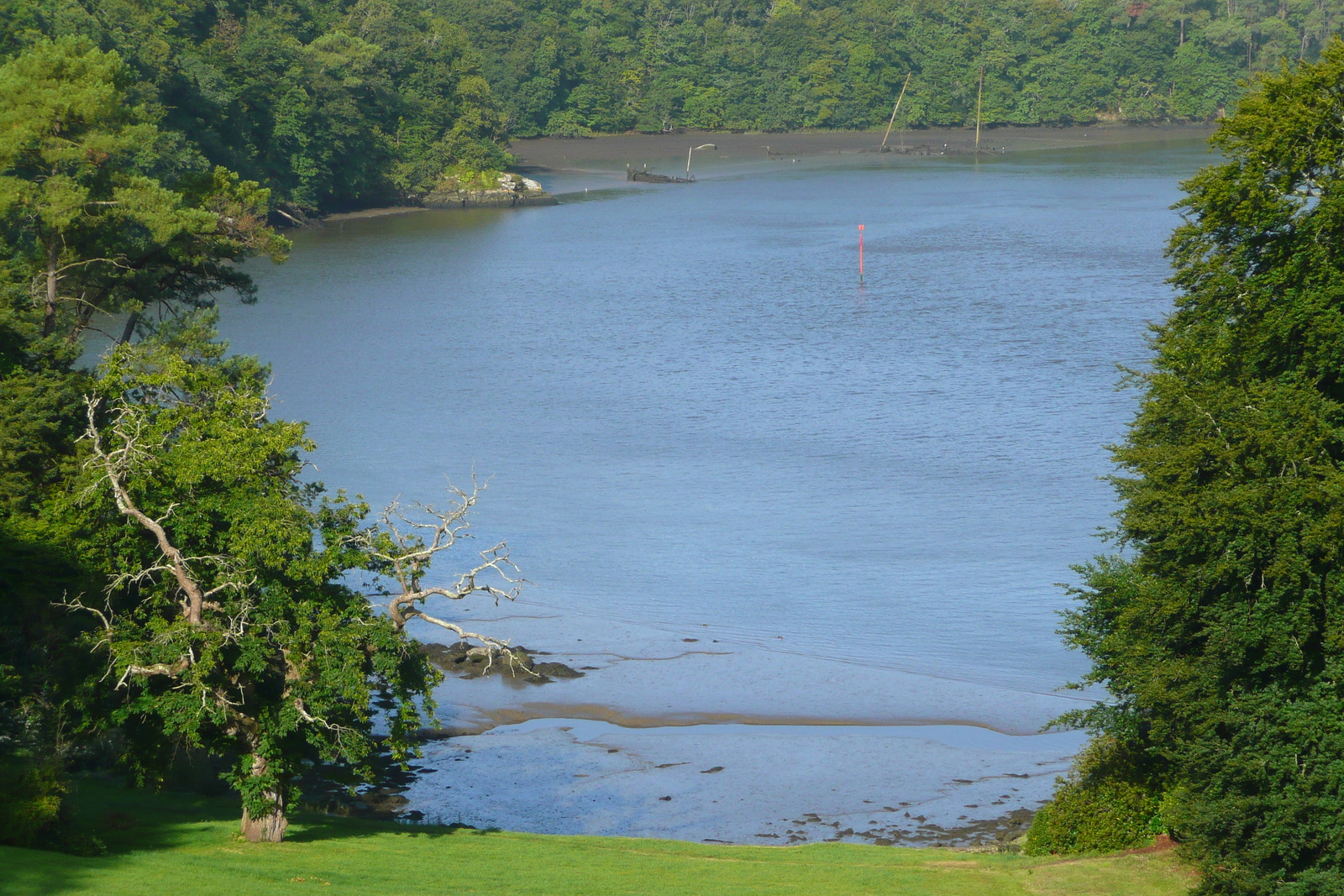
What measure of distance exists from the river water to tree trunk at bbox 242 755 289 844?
19.0 ft

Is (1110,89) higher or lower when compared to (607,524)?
A: higher

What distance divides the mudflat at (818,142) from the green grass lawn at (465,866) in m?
127

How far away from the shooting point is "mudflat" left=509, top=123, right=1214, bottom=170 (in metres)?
150

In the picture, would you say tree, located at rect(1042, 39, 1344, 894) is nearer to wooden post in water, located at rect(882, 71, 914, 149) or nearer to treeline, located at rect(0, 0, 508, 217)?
treeline, located at rect(0, 0, 508, 217)

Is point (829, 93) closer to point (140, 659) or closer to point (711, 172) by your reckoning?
point (711, 172)

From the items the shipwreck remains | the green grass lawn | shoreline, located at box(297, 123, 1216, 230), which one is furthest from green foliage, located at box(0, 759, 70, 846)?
shoreline, located at box(297, 123, 1216, 230)

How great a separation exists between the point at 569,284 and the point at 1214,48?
120672mm

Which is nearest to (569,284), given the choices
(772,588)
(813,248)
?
(813,248)

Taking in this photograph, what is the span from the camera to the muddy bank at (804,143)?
149 m

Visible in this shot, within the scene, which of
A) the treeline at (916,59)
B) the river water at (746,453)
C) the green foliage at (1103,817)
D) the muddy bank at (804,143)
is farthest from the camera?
the treeline at (916,59)

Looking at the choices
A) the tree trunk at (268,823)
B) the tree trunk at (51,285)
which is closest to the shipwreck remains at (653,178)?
the tree trunk at (51,285)

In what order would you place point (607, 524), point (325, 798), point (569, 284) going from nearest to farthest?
point (325, 798) < point (607, 524) < point (569, 284)

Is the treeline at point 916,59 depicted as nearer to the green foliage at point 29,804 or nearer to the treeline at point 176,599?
the treeline at point 176,599

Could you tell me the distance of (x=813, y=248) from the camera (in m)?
92.3
